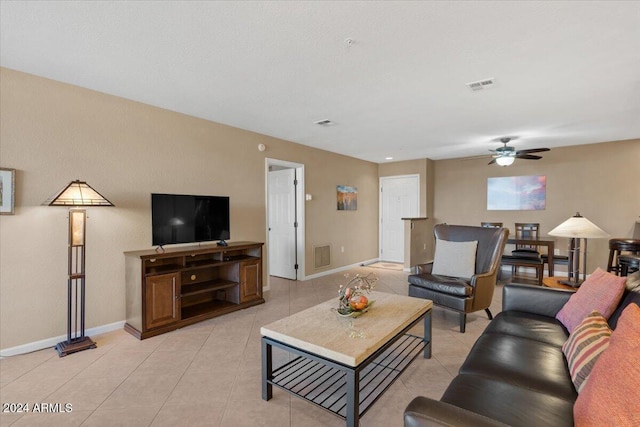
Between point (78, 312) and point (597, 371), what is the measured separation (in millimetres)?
3894

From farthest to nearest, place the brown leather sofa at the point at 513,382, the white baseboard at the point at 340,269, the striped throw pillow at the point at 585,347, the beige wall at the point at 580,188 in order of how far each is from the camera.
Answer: the white baseboard at the point at 340,269 → the beige wall at the point at 580,188 → the striped throw pillow at the point at 585,347 → the brown leather sofa at the point at 513,382

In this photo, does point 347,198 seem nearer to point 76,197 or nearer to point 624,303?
point 76,197

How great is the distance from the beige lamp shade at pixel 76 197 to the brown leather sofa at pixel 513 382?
9.85 ft

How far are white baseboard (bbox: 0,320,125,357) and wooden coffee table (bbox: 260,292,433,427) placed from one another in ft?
6.86

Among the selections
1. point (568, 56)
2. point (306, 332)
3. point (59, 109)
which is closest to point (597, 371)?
point (306, 332)

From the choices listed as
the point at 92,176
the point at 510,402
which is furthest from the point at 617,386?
the point at 92,176

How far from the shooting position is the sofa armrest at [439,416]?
97cm

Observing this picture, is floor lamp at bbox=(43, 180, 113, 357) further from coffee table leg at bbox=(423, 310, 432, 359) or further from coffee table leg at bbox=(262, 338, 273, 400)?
coffee table leg at bbox=(423, 310, 432, 359)

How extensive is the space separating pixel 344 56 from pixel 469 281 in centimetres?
263

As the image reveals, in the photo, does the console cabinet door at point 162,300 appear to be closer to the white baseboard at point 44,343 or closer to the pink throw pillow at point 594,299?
the white baseboard at point 44,343

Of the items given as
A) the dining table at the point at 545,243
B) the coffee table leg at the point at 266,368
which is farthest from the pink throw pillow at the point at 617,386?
the dining table at the point at 545,243

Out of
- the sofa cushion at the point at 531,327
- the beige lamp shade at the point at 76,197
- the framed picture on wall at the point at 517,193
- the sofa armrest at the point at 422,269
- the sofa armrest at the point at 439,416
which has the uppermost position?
the framed picture on wall at the point at 517,193

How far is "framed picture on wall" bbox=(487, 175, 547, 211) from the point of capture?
6055 millimetres

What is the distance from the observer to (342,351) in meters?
1.71
